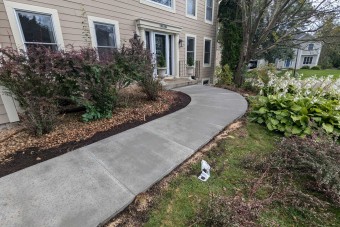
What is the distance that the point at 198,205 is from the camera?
192cm

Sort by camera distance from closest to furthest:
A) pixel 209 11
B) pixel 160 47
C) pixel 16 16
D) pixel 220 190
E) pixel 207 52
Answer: pixel 220 190 < pixel 16 16 < pixel 160 47 < pixel 209 11 < pixel 207 52

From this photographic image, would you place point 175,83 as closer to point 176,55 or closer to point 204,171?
point 176,55

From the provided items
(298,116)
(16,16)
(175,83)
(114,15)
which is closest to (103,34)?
(114,15)

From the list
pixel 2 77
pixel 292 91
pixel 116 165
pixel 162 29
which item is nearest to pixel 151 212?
pixel 116 165

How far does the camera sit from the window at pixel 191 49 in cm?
950

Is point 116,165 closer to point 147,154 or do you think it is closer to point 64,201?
point 147,154

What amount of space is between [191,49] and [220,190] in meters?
8.85

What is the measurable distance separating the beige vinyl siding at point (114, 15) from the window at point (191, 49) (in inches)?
12.1

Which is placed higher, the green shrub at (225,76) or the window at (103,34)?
the window at (103,34)

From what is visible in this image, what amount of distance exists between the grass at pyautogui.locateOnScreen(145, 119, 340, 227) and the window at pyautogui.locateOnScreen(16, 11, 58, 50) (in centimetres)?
474

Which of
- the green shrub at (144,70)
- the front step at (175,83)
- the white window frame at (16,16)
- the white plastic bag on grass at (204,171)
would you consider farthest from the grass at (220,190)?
the white window frame at (16,16)

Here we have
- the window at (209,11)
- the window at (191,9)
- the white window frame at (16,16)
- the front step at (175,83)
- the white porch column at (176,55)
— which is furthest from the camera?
the window at (209,11)

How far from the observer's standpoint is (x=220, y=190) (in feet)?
7.06

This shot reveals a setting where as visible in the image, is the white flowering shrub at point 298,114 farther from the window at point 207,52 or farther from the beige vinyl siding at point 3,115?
the window at point 207,52
